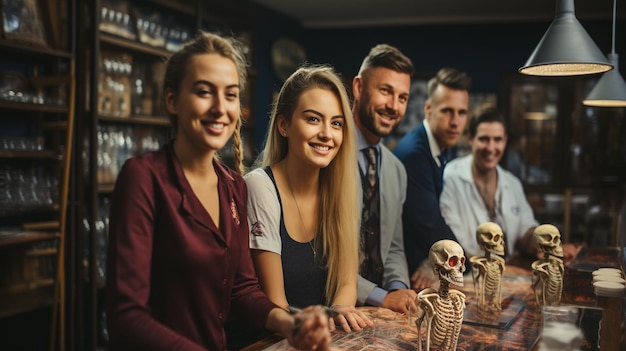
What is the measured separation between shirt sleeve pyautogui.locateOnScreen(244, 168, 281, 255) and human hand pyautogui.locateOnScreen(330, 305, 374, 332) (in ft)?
0.88

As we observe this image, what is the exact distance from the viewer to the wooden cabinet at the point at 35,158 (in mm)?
3477

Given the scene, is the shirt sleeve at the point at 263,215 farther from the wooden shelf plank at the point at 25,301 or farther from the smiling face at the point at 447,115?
the wooden shelf plank at the point at 25,301

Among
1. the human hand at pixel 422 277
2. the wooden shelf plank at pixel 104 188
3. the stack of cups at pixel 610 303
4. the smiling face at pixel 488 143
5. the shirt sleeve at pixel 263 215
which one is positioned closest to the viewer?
the stack of cups at pixel 610 303

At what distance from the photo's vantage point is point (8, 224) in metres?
3.85

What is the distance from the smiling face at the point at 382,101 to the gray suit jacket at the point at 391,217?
0.09 metres

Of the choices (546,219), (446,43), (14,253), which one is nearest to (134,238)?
(14,253)

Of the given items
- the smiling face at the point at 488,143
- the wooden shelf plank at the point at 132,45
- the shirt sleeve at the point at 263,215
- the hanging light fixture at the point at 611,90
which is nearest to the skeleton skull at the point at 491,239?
the shirt sleeve at the point at 263,215

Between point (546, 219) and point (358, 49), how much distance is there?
296 cm

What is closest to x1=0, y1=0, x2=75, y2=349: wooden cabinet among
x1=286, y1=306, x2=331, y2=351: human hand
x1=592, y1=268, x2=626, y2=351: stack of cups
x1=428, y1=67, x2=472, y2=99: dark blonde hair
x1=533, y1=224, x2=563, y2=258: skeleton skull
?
x1=428, y1=67, x2=472, y2=99: dark blonde hair

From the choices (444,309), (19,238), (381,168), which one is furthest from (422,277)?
(19,238)

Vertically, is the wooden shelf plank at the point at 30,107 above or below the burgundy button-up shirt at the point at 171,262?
above

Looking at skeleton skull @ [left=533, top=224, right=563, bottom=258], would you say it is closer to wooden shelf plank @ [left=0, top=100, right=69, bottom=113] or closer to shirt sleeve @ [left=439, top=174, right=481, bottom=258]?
shirt sleeve @ [left=439, top=174, right=481, bottom=258]

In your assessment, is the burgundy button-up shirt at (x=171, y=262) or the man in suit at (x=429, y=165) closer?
the burgundy button-up shirt at (x=171, y=262)

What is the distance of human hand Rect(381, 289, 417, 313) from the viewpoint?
74.8 inches
